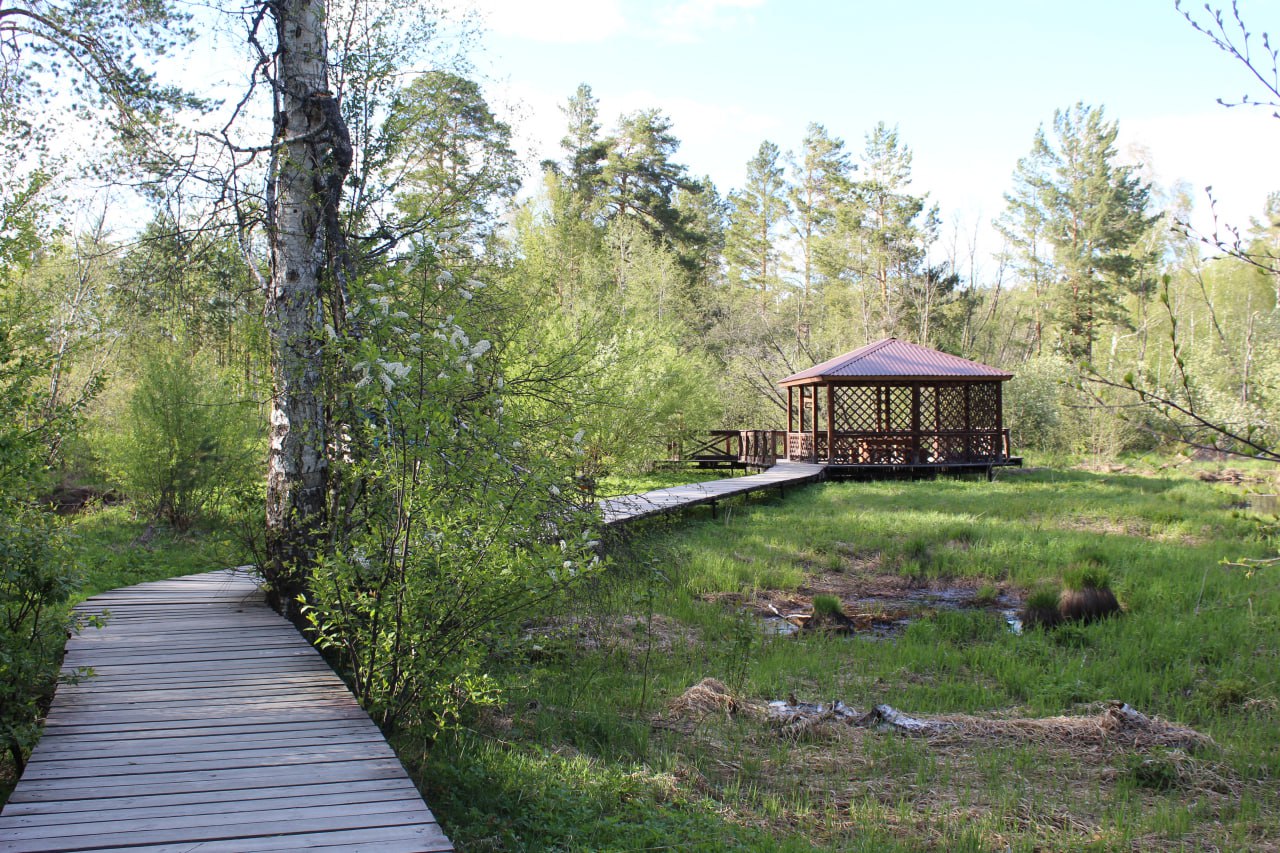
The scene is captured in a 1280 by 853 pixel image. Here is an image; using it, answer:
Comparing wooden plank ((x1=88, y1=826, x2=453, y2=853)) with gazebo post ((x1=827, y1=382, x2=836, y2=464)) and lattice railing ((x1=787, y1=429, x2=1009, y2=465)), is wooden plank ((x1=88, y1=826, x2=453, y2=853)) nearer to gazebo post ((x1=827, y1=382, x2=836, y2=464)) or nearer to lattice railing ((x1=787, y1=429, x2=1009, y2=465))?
lattice railing ((x1=787, y1=429, x2=1009, y2=465))

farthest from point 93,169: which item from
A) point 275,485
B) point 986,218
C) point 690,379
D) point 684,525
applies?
point 986,218

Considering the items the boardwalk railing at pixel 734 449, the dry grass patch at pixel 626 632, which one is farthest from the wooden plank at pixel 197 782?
the boardwalk railing at pixel 734 449

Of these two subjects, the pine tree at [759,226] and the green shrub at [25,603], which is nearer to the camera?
the green shrub at [25,603]

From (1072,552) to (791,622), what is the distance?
3896 mm

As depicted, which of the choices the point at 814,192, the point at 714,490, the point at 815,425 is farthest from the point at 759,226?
the point at 714,490

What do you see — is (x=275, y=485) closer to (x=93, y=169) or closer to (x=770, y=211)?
(x=93, y=169)

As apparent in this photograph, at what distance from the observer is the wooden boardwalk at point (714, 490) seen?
426 inches

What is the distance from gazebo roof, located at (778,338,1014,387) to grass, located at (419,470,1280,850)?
8.92m

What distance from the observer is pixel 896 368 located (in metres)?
18.7

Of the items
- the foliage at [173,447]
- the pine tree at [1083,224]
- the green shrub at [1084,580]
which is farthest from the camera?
the pine tree at [1083,224]

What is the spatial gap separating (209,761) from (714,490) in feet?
36.9

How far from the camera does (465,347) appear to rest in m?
3.93

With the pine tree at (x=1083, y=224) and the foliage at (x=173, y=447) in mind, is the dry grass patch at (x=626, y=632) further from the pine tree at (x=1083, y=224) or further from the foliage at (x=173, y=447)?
the pine tree at (x=1083, y=224)

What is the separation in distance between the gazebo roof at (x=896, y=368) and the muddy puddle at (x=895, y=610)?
33.5 ft
